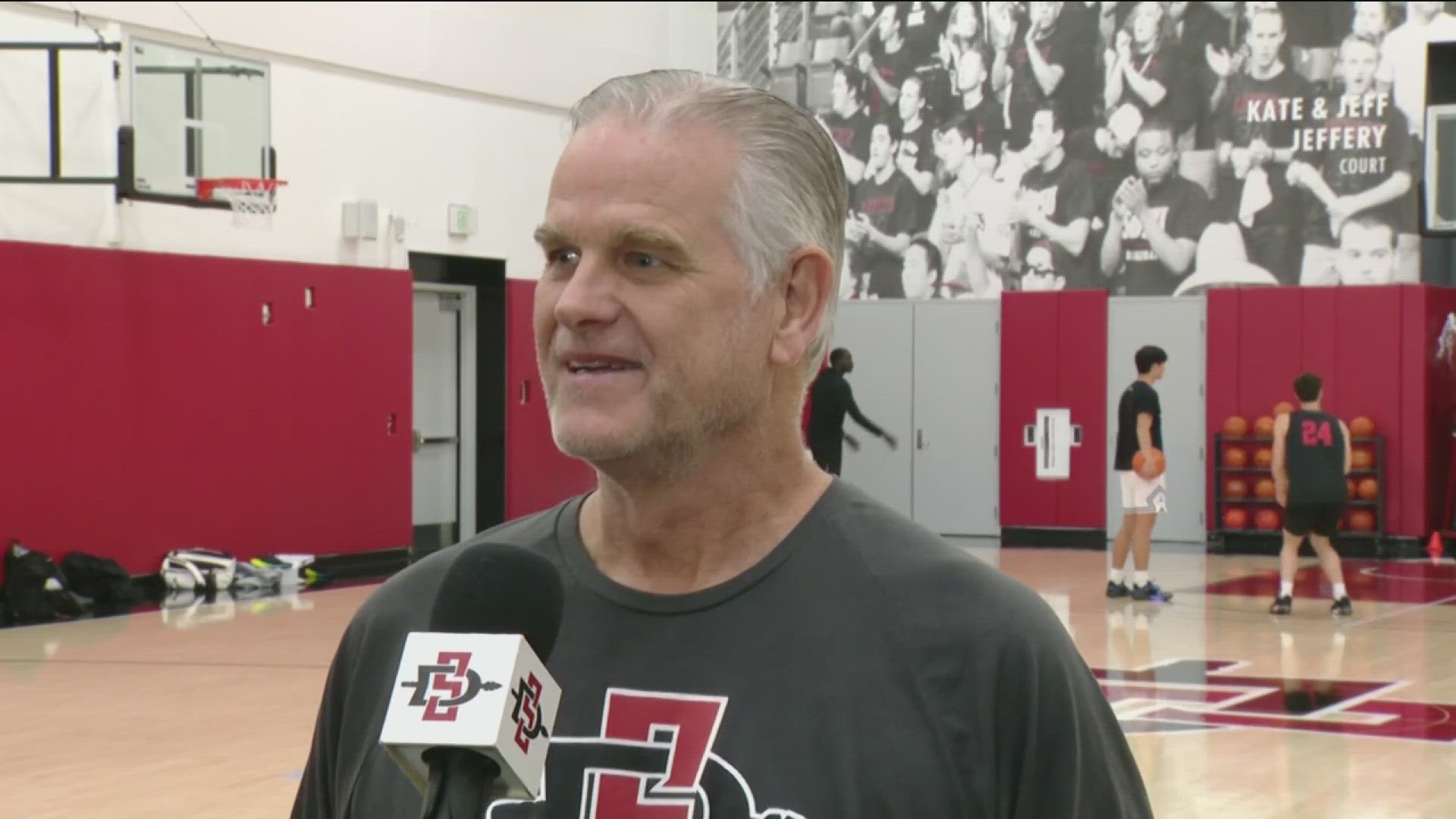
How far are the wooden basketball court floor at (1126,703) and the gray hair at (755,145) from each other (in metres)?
5.84

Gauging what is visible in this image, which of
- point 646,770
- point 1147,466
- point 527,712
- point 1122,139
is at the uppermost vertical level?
point 1122,139

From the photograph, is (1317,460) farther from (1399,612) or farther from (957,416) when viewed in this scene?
(957,416)

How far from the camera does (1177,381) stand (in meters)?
21.8

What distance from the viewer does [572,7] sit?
72.0 ft

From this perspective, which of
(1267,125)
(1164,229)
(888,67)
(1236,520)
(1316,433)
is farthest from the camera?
(888,67)

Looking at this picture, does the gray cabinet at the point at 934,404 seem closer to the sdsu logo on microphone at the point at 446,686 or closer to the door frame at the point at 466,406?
the door frame at the point at 466,406

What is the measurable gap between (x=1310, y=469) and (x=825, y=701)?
43.4 ft

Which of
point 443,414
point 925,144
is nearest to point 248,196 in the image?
point 443,414

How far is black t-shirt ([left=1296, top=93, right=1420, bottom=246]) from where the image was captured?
68.1 ft

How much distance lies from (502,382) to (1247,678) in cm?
1130

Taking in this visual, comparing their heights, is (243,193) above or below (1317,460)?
above

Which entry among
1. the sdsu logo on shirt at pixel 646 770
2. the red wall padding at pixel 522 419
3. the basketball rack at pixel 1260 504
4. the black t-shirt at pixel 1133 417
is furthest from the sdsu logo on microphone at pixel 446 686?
the basketball rack at pixel 1260 504

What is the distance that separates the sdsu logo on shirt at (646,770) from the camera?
6.26ft

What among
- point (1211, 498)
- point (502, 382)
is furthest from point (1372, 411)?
point (502, 382)
